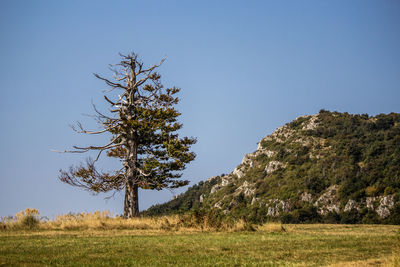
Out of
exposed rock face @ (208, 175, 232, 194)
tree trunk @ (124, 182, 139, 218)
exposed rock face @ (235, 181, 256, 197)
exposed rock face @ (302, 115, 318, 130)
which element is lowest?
tree trunk @ (124, 182, 139, 218)

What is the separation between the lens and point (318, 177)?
227 feet

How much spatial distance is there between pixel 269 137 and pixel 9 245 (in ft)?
288

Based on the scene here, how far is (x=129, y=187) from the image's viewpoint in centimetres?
2856

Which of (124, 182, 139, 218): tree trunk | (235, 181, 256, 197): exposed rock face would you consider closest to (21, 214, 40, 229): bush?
(124, 182, 139, 218): tree trunk

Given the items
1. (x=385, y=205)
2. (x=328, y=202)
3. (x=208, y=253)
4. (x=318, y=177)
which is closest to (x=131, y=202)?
(x=208, y=253)

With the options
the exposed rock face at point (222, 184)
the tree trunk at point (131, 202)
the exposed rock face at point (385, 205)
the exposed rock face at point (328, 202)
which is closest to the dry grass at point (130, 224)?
the tree trunk at point (131, 202)

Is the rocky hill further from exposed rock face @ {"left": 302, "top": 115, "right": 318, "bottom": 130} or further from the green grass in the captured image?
the green grass

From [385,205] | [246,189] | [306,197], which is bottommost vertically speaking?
[385,205]

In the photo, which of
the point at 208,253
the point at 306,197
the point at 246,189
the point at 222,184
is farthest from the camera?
the point at 222,184

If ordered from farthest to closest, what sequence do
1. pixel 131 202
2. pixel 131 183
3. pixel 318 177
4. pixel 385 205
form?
pixel 318 177 < pixel 385 205 < pixel 131 183 < pixel 131 202

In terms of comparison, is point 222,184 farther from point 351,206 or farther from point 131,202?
point 131,202

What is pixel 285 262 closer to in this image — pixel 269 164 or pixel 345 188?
pixel 345 188

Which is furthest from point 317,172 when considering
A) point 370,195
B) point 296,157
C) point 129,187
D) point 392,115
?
point 129,187

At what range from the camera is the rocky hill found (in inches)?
2224
